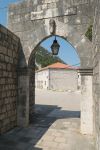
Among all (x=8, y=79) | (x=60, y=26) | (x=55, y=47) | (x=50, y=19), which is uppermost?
(x=50, y=19)

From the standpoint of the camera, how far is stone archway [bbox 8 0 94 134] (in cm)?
705

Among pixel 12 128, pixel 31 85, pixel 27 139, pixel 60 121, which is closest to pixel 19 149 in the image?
pixel 27 139

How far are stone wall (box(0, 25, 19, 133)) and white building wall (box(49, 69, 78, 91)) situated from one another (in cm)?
3266

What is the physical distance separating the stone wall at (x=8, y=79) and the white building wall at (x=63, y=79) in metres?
32.7

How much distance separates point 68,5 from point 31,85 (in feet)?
11.7

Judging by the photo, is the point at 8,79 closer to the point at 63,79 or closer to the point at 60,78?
the point at 60,78

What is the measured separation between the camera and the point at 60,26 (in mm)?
7629

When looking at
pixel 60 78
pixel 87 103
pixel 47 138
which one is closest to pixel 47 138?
pixel 47 138

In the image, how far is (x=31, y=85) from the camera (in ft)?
31.4

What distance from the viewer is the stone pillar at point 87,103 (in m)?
6.93

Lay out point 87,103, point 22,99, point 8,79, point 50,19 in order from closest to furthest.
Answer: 1. point 87,103
2. point 8,79
3. point 50,19
4. point 22,99

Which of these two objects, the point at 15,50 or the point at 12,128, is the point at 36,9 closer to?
the point at 15,50

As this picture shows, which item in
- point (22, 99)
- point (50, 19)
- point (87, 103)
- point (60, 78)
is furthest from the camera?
point (60, 78)

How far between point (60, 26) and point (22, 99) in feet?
8.81
